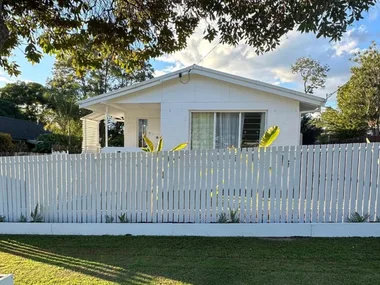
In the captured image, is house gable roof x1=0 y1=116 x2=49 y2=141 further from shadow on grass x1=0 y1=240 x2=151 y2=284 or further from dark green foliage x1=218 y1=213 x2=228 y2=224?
dark green foliage x1=218 y1=213 x2=228 y2=224

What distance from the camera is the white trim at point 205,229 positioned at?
4836 mm

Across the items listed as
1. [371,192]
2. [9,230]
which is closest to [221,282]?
[371,192]

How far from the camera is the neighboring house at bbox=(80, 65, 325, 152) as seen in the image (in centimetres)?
977

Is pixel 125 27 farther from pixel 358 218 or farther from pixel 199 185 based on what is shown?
pixel 358 218

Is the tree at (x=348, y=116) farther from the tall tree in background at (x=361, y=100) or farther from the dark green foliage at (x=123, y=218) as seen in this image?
the dark green foliage at (x=123, y=218)

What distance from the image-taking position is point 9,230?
542 centimetres

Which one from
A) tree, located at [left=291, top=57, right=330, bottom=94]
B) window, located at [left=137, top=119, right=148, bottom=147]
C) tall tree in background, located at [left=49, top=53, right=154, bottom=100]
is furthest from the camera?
tree, located at [left=291, top=57, right=330, bottom=94]

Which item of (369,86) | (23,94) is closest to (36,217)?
(369,86)

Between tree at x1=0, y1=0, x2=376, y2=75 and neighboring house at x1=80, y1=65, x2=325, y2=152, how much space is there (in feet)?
11.3

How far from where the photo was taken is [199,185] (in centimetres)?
533

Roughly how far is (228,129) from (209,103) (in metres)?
1.21

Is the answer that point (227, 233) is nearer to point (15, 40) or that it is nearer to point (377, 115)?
point (15, 40)

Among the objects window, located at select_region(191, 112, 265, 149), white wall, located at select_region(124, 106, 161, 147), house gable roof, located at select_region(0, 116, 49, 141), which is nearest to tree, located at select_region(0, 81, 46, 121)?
house gable roof, located at select_region(0, 116, 49, 141)

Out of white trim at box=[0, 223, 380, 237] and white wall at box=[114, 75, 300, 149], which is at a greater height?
white wall at box=[114, 75, 300, 149]
